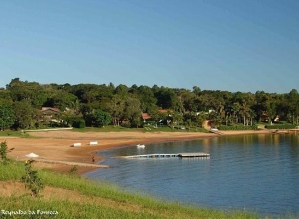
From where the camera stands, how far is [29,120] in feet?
305

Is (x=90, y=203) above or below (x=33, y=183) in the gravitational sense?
below

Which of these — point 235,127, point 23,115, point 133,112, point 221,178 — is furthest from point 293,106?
point 221,178

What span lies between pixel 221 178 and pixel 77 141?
148ft

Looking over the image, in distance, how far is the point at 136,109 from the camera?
339ft

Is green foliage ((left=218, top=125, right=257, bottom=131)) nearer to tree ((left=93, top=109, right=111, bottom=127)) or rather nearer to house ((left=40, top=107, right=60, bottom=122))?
tree ((left=93, top=109, right=111, bottom=127))

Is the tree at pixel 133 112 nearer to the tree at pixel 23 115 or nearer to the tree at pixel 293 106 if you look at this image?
the tree at pixel 23 115

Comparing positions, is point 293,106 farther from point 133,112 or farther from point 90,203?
point 90,203

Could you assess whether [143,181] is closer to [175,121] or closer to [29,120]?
[29,120]

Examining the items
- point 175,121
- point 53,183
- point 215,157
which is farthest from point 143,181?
point 175,121

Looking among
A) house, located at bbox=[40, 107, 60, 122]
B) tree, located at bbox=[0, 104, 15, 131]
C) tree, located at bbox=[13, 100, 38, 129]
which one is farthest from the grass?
house, located at bbox=[40, 107, 60, 122]

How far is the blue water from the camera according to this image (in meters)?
30.8

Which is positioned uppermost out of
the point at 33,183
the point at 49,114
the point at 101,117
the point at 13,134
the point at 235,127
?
the point at 49,114

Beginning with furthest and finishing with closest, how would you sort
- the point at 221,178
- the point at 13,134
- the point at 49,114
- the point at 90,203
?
1. the point at 49,114
2. the point at 13,134
3. the point at 221,178
4. the point at 90,203

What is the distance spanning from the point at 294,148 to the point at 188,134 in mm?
34368
